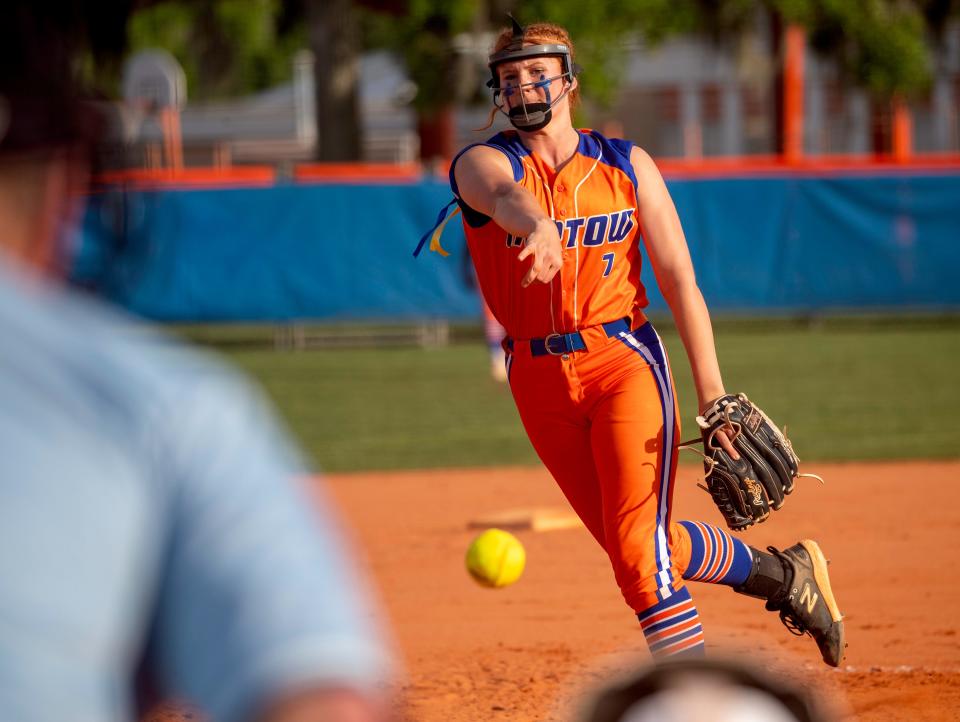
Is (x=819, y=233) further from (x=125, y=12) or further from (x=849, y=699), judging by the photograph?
(x=125, y=12)

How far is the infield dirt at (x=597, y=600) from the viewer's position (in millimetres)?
4695

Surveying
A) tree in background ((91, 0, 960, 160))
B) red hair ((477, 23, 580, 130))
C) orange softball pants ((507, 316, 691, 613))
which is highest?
tree in background ((91, 0, 960, 160))

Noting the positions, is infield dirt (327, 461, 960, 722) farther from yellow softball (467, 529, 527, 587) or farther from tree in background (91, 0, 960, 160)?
tree in background (91, 0, 960, 160)

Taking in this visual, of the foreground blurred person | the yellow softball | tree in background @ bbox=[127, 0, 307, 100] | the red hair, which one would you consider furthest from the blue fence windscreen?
tree in background @ bbox=[127, 0, 307, 100]

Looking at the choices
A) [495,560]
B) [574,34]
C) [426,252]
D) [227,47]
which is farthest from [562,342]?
[227,47]

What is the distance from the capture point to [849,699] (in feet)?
15.0

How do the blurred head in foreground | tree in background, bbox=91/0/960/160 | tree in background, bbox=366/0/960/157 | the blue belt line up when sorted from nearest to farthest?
1. the blurred head in foreground
2. the blue belt
3. tree in background, bbox=91/0/960/160
4. tree in background, bbox=366/0/960/157

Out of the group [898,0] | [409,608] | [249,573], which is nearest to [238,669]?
[249,573]

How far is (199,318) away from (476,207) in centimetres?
1380

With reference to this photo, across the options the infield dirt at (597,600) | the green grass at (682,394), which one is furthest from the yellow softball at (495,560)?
the green grass at (682,394)

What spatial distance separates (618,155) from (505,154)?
1.08ft

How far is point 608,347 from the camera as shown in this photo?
390 centimetres

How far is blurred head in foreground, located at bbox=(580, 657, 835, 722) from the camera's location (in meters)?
1.87

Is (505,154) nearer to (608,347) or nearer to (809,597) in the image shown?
(608,347)
